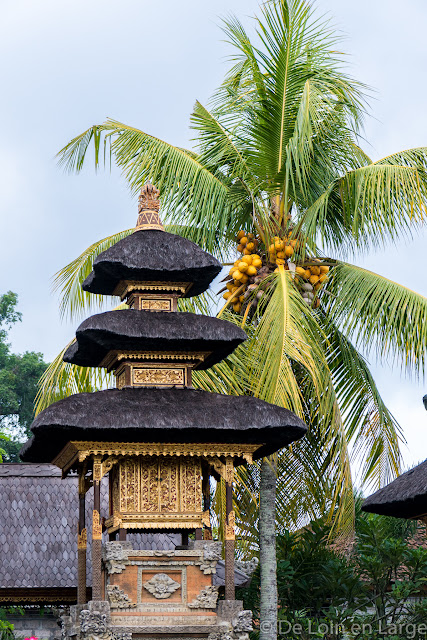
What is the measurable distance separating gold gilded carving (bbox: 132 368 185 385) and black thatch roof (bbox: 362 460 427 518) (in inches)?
130

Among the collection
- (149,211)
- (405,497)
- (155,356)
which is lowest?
(405,497)

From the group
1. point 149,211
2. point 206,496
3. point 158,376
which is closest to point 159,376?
point 158,376

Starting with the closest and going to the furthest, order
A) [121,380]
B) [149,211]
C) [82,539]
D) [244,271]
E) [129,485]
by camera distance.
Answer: [129,485], [121,380], [82,539], [149,211], [244,271]

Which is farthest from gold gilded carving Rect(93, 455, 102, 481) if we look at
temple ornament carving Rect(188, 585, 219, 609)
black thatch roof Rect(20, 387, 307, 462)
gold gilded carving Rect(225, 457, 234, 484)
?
temple ornament carving Rect(188, 585, 219, 609)

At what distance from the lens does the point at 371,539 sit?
18250 mm

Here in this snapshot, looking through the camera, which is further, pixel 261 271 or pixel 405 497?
pixel 261 271

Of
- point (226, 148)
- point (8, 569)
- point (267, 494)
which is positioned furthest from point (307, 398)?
point (8, 569)

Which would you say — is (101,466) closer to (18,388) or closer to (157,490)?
(157,490)

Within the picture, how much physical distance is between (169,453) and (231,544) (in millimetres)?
1417

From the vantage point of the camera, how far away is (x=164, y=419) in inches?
509

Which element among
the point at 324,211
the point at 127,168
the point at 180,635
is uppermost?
the point at 127,168

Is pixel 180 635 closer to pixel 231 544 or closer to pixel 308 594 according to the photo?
pixel 231 544

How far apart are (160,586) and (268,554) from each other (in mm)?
3723

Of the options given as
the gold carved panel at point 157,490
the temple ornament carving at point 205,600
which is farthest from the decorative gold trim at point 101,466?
the temple ornament carving at point 205,600
